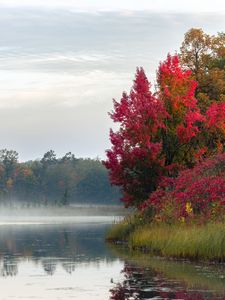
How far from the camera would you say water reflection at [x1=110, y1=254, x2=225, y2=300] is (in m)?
21.1

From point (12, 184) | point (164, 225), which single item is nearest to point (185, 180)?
point (164, 225)

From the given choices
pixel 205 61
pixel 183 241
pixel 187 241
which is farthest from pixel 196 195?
pixel 205 61

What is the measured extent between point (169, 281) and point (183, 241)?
26.2 ft

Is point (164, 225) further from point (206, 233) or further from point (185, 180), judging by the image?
point (206, 233)

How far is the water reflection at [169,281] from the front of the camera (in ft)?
69.3

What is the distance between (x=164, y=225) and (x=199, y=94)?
22.7 m

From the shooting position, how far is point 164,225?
1469 inches

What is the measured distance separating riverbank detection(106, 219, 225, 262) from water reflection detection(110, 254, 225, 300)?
3.20ft

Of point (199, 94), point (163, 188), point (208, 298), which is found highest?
point (199, 94)

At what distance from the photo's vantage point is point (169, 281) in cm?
2402

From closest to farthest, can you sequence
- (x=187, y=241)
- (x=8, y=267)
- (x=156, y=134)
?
(x=8, y=267), (x=187, y=241), (x=156, y=134)

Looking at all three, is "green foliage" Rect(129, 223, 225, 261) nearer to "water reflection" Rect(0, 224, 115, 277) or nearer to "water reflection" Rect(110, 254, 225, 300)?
"water reflection" Rect(110, 254, 225, 300)

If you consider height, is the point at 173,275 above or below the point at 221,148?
below

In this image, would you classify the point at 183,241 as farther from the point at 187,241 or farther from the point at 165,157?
the point at 165,157
